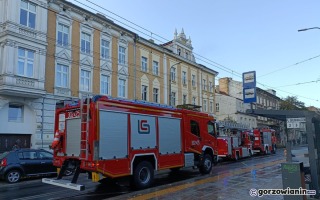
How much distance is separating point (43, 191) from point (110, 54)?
19676 millimetres

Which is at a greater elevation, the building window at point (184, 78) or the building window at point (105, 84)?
the building window at point (184, 78)

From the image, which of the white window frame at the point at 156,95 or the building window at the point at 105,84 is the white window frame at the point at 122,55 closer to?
the building window at the point at 105,84

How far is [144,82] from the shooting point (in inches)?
1336

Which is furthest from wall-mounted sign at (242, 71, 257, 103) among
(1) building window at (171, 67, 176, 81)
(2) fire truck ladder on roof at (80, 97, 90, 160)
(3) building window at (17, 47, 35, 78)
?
(1) building window at (171, 67, 176, 81)

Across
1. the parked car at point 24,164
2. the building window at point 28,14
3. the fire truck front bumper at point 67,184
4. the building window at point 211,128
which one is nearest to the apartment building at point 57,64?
the building window at point 28,14

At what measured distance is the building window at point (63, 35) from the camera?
81.9 ft

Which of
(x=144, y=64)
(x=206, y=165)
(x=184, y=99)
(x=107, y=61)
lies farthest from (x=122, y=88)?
(x=206, y=165)

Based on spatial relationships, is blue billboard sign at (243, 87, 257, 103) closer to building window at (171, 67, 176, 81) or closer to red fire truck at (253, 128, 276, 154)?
red fire truck at (253, 128, 276, 154)

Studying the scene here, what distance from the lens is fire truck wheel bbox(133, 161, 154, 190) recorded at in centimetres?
1144

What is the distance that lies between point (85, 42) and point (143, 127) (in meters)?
17.5

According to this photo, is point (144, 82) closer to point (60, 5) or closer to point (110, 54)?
point (110, 54)

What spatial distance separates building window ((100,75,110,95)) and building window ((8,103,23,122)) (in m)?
8.03

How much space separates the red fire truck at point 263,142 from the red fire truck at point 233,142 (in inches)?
62.4

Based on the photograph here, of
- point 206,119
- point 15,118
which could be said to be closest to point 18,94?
point 15,118
